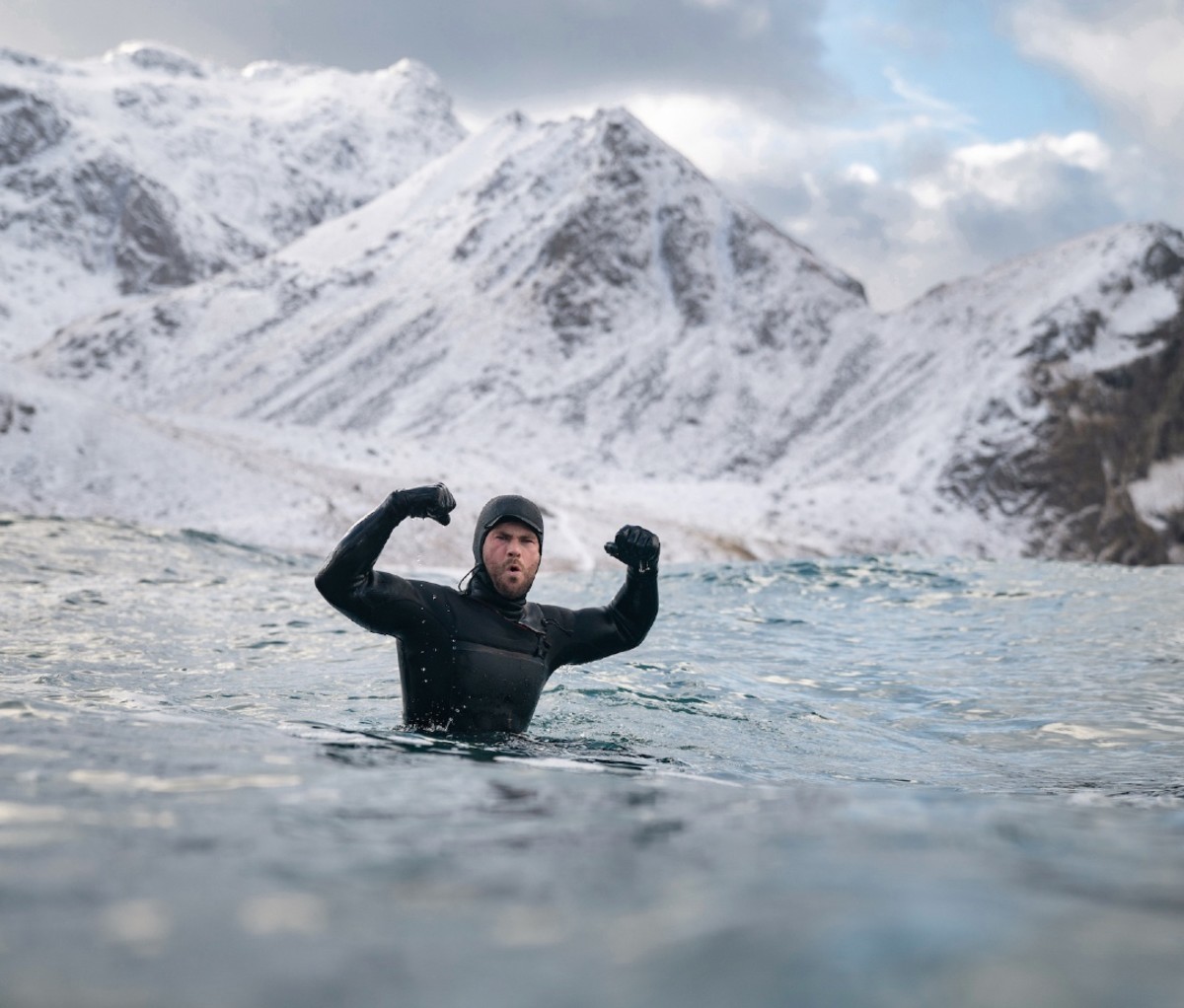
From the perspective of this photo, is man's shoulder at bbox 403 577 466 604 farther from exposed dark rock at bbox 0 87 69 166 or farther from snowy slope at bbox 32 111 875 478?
exposed dark rock at bbox 0 87 69 166

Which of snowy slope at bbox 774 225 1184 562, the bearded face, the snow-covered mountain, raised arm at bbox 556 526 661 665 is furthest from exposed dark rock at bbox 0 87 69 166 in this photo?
the bearded face

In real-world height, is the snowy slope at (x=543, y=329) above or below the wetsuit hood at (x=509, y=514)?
above

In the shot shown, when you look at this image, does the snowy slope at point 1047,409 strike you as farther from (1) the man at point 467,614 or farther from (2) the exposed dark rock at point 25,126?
(2) the exposed dark rock at point 25,126

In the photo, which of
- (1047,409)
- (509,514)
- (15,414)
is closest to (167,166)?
(1047,409)

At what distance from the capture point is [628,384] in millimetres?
50312

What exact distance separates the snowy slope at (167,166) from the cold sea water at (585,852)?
8662cm

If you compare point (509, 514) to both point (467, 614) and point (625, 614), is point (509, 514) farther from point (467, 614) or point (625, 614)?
point (625, 614)

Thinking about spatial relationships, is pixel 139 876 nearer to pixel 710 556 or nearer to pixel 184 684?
pixel 184 684

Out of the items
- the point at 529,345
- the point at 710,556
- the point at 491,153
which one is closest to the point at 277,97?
the point at 491,153

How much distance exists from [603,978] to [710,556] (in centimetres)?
2452

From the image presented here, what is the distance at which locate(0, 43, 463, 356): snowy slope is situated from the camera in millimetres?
101188

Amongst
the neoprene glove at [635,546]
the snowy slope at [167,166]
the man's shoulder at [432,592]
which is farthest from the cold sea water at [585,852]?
the snowy slope at [167,166]

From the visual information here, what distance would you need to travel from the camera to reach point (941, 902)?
99.2 inches

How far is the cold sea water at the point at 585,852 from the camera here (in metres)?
2.04
